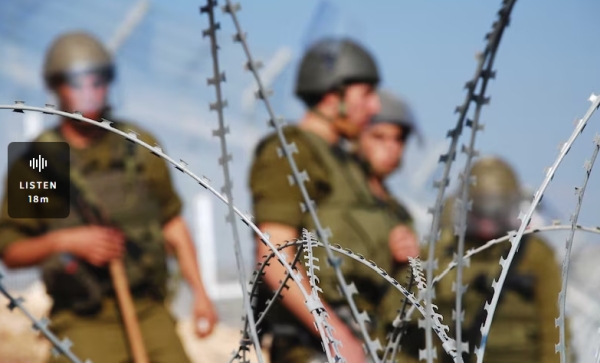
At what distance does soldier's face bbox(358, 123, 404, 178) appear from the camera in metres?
2.12

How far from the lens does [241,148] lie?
2135 mm

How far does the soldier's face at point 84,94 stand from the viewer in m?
1.97

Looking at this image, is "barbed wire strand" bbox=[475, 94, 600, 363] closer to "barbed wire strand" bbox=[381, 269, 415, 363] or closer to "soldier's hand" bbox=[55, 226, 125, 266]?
"barbed wire strand" bbox=[381, 269, 415, 363]

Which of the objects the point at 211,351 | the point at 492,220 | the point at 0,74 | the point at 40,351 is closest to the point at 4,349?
the point at 40,351

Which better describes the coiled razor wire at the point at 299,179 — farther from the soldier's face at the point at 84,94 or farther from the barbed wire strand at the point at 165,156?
the soldier's face at the point at 84,94

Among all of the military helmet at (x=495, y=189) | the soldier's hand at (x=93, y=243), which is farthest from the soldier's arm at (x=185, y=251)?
the military helmet at (x=495, y=189)

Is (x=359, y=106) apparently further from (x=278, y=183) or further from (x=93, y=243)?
(x=93, y=243)

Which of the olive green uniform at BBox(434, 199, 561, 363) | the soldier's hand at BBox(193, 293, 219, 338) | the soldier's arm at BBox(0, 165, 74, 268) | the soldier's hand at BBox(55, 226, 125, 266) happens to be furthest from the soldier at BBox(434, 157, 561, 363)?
the soldier's arm at BBox(0, 165, 74, 268)

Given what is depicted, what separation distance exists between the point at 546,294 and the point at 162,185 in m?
0.74

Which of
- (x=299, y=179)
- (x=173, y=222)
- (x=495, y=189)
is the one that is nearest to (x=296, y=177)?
(x=299, y=179)

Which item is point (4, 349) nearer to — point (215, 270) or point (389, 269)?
point (215, 270)

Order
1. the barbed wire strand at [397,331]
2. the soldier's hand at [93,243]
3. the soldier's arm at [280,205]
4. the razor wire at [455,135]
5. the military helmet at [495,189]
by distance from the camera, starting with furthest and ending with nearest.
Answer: the military helmet at [495,189]
the soldier's hand at [93,243]
the soldier's arm at [280,205]
the barbed wire strand at [397,331]
the razor wire at [455,135]
